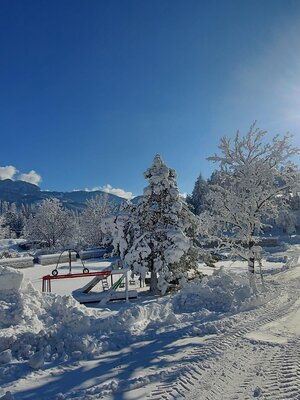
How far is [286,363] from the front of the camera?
303 inches

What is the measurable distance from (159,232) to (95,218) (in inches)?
1208

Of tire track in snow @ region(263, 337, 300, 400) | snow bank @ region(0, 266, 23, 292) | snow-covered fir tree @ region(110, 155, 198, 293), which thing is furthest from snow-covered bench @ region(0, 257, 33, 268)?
tire track in snow @ region(263, 337, 300, 400)

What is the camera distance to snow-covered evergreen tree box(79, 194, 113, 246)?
47659mm

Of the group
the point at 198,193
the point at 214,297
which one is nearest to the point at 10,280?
the point at 214,297

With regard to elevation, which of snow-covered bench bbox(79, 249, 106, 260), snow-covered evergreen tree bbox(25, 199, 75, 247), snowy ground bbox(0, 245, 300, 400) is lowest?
snowy ground bbox(0, 245, 300, 400)

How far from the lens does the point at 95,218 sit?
49562mm

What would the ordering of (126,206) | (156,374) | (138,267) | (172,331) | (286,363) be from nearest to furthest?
(156,374) → (286,363) → (172,331) → (138,267) → (126,206)

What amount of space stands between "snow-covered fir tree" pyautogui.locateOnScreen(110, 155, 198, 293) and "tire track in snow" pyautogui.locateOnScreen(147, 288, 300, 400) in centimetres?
923

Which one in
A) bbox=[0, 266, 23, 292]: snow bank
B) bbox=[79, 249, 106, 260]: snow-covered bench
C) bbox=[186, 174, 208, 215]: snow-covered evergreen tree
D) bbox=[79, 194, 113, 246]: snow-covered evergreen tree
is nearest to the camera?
bbox=[0, 266, 23, 292]: snow bank

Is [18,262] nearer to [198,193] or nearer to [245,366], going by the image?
[245,366]

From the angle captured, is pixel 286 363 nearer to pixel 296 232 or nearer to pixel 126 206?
pixel 126 206

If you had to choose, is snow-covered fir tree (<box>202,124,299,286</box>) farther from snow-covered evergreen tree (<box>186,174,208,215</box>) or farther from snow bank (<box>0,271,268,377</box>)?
snow-covered evergreen tree (<box>186,174,208,215</box>)

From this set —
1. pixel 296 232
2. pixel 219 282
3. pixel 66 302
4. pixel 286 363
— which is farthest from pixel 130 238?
pixel 296 232

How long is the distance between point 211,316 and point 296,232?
71.9 metres
